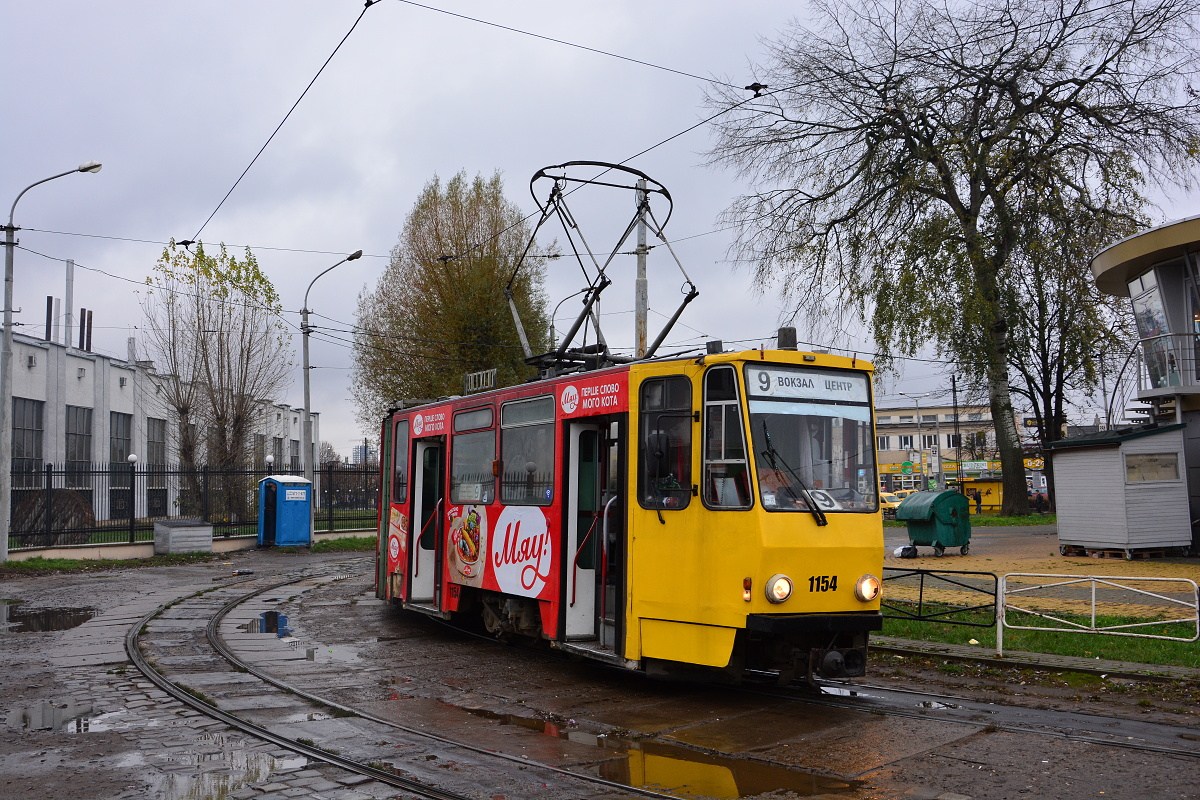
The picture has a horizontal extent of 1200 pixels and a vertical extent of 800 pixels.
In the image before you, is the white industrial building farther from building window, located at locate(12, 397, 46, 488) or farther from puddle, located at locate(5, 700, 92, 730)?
puddle, located at locate(5, 700, 92, 730)

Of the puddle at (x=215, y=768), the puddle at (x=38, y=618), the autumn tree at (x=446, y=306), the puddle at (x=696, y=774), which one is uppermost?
the autumn tree at (x=446, y=306)

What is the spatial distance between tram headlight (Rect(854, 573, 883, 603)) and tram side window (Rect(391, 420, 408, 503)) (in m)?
7.81

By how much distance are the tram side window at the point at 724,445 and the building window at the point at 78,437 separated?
3939 cm

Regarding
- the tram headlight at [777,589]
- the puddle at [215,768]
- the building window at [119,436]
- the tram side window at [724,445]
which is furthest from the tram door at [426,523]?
the building window at [119,436]

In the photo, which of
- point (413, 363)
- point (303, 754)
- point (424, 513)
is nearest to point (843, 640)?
point (303, 754)

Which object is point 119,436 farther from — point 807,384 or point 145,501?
point 807,384

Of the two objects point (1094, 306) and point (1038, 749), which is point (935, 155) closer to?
point (1094, 306)

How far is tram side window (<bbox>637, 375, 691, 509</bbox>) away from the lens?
30.7 ft

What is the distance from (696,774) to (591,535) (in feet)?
12.3

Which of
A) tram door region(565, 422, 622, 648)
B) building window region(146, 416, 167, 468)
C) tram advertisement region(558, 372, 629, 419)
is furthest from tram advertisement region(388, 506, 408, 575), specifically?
building window region(146, 416, 167, 468)

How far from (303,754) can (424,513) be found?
23.6 feet

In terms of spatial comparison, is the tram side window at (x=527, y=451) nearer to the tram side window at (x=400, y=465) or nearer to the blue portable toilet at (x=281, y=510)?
the tram side window at (x=400, y=465)

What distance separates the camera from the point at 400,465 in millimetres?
15656

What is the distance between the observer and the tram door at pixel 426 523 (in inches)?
569
